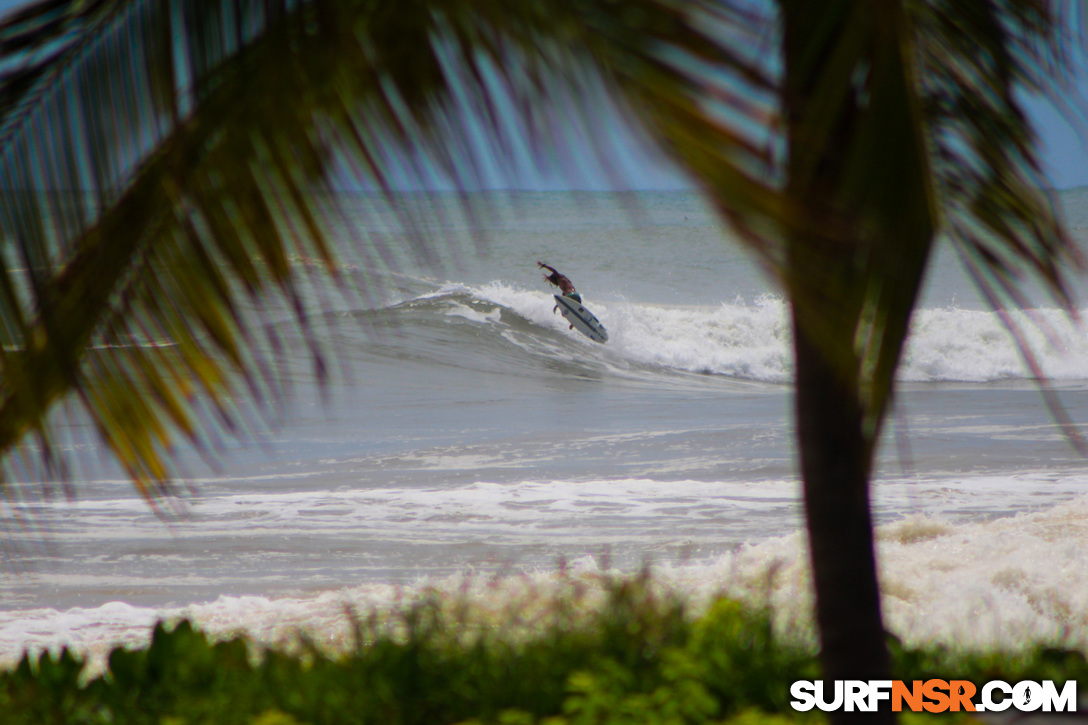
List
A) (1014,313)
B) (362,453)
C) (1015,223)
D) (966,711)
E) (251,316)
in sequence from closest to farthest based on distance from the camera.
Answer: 1. (1014,313)
2. (1015,223)
3. (251,316)
4. (966,711)
5. (362,453)

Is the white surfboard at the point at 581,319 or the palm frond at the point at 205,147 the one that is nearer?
the palm frond at the point at 205,147

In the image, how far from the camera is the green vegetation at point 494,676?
8.32 ft

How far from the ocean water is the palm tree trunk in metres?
0.36

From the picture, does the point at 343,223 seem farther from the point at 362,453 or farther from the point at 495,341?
the point at 495,341

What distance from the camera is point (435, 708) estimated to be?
2.66 meters

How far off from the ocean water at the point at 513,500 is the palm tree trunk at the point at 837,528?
14.0 inches

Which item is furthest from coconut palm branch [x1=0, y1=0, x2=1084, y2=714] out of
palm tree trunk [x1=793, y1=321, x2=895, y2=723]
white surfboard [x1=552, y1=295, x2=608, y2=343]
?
white surfboard [x1=552, y1=295, x2=608, y2=343]

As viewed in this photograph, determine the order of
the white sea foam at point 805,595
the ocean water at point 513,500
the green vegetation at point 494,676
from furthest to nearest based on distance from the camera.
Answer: the white sea foam at point 805,595 < the green vegetation at point 494,676 < the ocean water at point 513,500

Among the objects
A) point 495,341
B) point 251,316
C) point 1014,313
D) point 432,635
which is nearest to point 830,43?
point 1014,313

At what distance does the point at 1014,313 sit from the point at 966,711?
1848 mm

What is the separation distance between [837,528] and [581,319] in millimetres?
22124

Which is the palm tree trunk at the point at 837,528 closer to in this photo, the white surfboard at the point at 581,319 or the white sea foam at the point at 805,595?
the white sea foam at the point at 805,595

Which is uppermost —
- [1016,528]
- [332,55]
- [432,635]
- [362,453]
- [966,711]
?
[362,453]

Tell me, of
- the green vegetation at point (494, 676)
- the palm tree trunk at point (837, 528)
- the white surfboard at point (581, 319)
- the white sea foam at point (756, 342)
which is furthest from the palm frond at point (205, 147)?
the white surfboard at point (581, 319)
